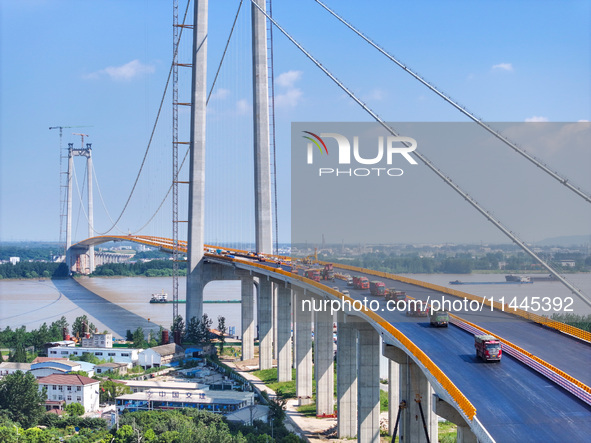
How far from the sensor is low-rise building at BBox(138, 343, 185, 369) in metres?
35.2

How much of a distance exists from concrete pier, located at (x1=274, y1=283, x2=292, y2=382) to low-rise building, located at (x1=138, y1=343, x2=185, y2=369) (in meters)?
6.54

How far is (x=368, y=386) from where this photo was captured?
21062mm

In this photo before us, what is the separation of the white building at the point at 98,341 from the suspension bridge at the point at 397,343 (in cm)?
620

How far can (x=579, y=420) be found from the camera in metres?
10.4

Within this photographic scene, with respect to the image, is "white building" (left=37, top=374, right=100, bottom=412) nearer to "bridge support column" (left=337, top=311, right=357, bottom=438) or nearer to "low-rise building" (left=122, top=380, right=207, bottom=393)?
"low-rise building" (left=122, top=380, right=207, bottom=393)

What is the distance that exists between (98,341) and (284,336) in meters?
12.0

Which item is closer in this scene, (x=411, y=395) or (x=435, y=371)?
(x=435, y=371)

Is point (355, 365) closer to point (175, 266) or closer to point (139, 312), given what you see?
point (175, 266)

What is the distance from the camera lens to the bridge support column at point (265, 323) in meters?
37.1

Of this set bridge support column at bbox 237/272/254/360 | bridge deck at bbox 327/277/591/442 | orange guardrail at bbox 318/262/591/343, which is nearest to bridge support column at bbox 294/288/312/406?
orange guardrail at bbox 318/262/591/343

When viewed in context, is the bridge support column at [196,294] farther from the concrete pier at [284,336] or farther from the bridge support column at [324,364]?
the bridge support column at [324,364]

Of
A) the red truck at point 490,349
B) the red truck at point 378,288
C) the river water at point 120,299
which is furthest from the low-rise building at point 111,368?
the red truck at point 490,349

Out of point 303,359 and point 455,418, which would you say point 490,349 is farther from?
point 303,359

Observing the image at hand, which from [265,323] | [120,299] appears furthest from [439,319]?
[120,299]
